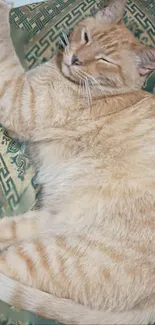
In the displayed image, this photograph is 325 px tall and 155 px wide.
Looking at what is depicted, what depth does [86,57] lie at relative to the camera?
1.62 meters

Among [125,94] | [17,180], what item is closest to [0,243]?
[17,180]

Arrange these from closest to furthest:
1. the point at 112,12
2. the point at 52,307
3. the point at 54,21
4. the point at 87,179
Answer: the point at 52,307 < the point at 87,179 < the point at 112,12 < the point at 54,21

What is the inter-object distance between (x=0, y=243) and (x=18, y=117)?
0.48 meters

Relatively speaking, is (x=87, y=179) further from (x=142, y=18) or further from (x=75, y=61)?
(x=142, y=18)

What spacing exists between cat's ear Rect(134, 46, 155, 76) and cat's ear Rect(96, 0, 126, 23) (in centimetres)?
17

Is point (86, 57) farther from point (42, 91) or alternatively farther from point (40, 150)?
point (40, 150)

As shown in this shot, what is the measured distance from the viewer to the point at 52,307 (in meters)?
1.37

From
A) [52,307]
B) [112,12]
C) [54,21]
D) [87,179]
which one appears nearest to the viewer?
[52,307]

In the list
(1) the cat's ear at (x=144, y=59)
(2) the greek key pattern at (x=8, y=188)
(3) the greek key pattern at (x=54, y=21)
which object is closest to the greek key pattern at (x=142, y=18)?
(3) the greek key pattern at (x=54, y=21)

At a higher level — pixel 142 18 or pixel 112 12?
pixel 112 12

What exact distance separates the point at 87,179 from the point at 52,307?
0.48 meters

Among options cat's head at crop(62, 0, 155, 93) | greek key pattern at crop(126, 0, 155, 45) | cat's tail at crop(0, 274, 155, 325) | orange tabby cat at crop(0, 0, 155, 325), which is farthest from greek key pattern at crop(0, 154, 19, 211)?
greek key pattern at crop(126, 0, 155, 45)

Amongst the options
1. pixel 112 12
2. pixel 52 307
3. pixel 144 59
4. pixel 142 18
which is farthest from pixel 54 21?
pixel 52 307

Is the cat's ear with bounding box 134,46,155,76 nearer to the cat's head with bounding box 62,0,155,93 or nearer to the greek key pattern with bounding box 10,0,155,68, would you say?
the cat's head with bounding box 62,0,155,93
